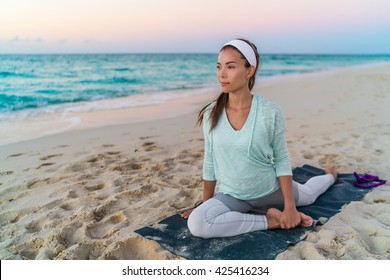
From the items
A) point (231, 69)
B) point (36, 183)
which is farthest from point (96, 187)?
point (231, 69)

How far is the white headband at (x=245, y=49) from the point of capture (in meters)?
2.68

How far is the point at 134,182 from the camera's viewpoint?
3.94 metres

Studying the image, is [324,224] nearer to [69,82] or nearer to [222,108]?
[222,108]

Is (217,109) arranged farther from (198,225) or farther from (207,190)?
(198,225)

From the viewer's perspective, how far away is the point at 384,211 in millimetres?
3223

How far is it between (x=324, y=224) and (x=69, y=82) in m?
13.9

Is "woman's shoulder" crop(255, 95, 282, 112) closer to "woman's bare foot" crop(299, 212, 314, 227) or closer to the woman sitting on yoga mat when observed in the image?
the woman sitting on yoga mat

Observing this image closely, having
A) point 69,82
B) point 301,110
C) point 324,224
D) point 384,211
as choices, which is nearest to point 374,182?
point 384,211

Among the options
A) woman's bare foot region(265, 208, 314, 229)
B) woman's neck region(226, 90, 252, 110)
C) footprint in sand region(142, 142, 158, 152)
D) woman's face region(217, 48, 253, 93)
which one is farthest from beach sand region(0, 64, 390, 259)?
woman's face region(217, 48, 253, 93)

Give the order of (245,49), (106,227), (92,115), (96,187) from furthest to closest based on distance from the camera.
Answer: (92,115)
(96,187)
(106,227)
(245,49)

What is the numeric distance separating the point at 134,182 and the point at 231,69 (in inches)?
72.6

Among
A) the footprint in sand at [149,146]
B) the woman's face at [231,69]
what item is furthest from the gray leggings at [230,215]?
the footprint in sand at [149,146]

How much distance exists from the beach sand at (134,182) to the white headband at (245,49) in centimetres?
143

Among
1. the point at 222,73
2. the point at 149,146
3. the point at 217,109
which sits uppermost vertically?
the point at 222,73
